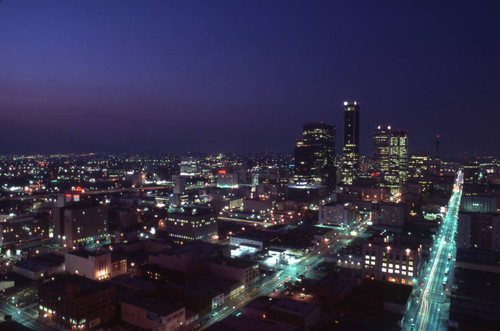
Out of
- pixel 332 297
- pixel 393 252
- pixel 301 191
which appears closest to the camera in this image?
pixel 332 297

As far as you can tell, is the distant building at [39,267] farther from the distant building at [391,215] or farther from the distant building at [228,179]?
the distant building at [228,179]

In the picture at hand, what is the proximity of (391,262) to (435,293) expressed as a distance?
13.0 feet

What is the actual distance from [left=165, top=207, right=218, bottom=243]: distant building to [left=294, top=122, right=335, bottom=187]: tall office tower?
48.1 metres

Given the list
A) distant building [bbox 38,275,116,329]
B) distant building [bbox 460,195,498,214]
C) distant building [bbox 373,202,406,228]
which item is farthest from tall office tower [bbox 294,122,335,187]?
distant building [bbox 38,275,116,329]

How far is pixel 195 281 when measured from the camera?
96.0ft

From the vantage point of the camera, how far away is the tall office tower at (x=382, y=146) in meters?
111

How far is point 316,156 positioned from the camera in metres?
94.8

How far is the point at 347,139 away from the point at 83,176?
7750cm

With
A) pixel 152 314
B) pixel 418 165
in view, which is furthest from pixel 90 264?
pixel 418 165

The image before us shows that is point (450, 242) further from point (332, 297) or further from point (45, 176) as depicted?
point (45, 176)

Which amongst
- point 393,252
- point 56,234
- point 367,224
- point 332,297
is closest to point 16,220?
point 56,234

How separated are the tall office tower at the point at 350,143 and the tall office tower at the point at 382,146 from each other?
39.0ft

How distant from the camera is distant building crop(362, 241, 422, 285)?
30.7 metres

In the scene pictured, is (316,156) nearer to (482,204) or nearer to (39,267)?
(482,204)
